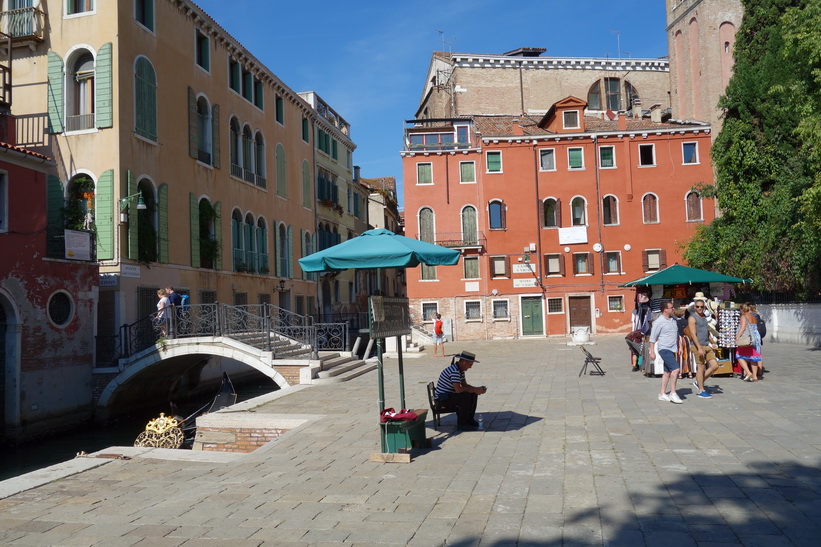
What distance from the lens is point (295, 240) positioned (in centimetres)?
3122

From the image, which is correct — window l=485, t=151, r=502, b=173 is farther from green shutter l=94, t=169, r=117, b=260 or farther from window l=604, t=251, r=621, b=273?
green shutter l=94, t=169, r=117, b=260

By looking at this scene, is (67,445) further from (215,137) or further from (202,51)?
(202,51)

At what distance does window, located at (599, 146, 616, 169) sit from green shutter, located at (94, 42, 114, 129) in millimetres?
24637

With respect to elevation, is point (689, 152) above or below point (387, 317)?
above

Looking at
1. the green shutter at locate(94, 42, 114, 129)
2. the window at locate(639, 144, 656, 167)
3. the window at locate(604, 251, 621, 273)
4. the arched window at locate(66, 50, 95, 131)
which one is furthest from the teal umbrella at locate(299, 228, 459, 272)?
the window at locate(639, 144, 656, 167)

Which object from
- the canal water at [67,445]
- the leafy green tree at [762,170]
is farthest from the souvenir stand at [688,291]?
the canal water at [67,445]

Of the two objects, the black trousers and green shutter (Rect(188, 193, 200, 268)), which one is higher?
green shutter (Rect(188, 193, 200, 268))

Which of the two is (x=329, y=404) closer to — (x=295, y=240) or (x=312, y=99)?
(x=295, y=240)

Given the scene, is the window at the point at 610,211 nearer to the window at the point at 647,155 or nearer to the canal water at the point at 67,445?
the window at the point at 647,155

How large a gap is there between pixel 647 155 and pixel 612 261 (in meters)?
5.85

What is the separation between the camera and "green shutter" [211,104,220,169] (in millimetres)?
23547

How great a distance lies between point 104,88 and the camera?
18.5 metres

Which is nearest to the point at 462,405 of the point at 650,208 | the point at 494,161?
the point at 494,161

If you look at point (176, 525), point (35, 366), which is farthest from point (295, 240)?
point (176, 525)
